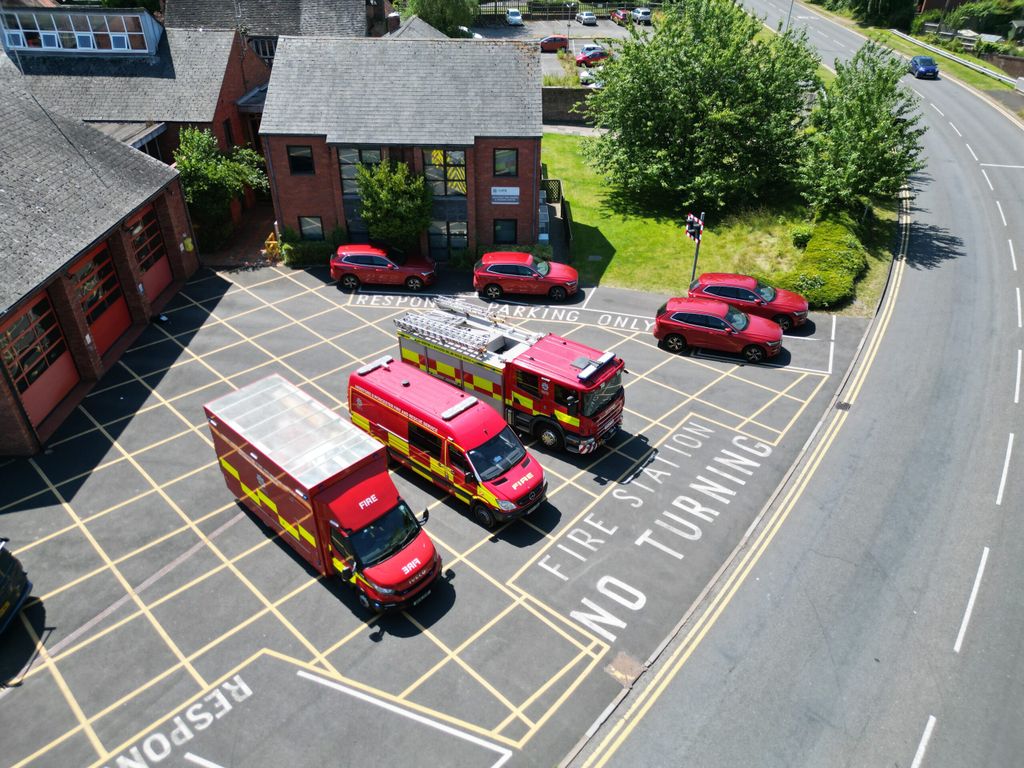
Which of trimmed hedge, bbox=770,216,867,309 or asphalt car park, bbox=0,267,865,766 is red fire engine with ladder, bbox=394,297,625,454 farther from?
trimmed hedge, bbox=770,216,867,309

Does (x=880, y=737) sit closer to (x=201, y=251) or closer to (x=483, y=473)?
(x=483, y=473)

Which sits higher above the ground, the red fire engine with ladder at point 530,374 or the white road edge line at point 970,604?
the red fire engine with ladder at point 530,374

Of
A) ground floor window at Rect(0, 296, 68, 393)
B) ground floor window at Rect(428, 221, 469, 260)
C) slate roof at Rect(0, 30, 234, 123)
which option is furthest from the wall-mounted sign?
ground floor window at Rect(0, 296, 68, 393)

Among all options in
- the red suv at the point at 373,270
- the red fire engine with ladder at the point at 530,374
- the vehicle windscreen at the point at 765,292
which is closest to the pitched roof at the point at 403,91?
the red suv at the point at 373,270

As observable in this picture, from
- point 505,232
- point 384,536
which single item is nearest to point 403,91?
point 505,232

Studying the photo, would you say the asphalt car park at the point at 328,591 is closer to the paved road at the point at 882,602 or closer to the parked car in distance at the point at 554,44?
the paved road at the point at 882,602

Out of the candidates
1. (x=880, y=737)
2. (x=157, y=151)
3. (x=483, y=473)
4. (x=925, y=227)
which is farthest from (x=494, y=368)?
(x=925, y=227)
